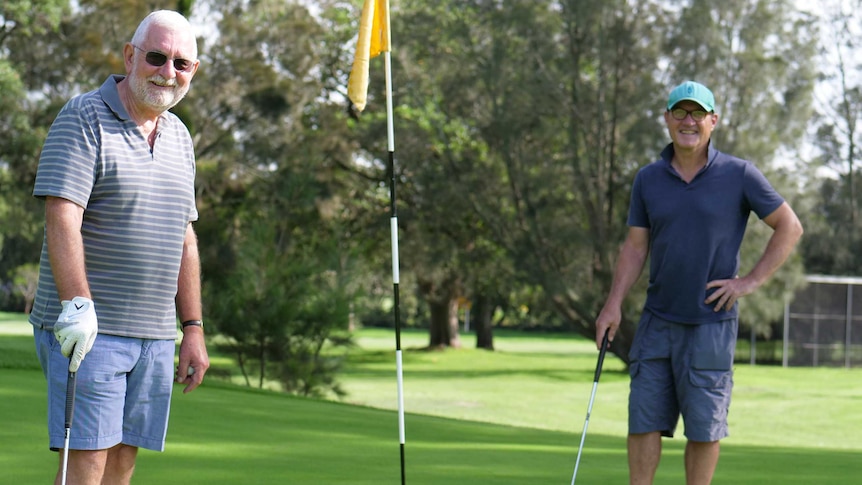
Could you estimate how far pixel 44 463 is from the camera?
6324mm

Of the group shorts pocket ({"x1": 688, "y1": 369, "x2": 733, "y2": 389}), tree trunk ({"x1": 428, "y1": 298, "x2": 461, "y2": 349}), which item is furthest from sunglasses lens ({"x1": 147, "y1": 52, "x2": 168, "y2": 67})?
tree trunk ({"x1": 428, "y1": 298, "x2": 461, "y2": 349})

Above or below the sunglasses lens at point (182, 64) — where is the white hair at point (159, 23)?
above

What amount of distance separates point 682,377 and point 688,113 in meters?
1.09

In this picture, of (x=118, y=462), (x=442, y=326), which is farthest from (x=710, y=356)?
(x=442, y=326)

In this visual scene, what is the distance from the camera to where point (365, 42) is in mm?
5723

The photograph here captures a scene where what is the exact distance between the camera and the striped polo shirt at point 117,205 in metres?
3.31

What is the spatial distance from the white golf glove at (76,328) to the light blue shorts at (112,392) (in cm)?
12

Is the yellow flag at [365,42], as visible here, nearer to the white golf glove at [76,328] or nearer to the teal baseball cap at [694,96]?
the teal baseball cap at [694,96]

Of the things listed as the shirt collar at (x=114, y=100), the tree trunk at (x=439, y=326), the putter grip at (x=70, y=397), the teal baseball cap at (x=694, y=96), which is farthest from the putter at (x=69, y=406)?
the tree trunk at (x=439, y=326)

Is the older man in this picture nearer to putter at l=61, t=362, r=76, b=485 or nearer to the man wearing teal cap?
putter at l=61, t=362, r=76, b=485

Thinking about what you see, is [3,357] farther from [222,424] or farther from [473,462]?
[473,462]

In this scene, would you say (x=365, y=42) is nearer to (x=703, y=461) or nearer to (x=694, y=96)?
(x=694, y=96)

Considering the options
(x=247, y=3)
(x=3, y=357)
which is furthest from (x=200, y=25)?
(x=3, y=357)

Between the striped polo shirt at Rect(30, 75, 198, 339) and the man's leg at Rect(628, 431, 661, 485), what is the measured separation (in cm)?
228
